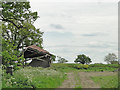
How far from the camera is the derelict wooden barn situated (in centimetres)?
2747

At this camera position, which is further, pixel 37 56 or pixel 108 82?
pixel 37 56

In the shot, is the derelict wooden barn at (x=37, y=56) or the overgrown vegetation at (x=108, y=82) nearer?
the overgrown vegetation at (x=108, y=82)

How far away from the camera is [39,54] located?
1162 inches

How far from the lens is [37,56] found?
29.3m

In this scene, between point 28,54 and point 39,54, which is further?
point 39,54

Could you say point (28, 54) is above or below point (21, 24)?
below

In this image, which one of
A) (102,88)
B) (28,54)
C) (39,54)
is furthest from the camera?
(39,54)

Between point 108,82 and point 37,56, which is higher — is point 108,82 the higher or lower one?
the lower one

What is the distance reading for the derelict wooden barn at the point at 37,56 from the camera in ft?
90.1

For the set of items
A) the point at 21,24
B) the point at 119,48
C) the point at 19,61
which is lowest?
the point at 19,61

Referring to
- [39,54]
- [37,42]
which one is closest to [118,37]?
[39,54]

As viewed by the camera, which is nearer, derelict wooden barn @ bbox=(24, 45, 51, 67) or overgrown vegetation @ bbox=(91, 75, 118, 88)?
overgrown vegetation @ bbox=(91, 75, 118, 88)

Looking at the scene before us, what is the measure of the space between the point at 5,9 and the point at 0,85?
24.9ft

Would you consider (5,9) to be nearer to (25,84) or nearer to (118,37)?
(25,84)
